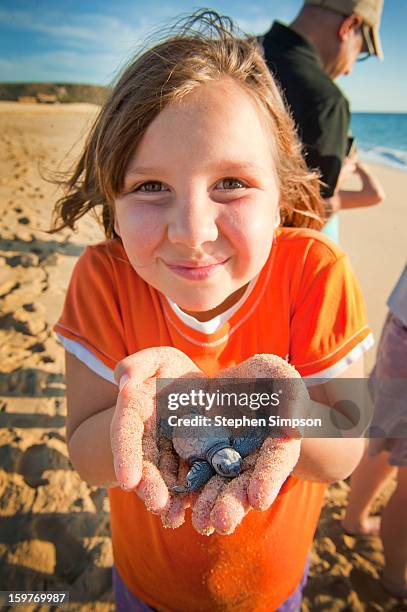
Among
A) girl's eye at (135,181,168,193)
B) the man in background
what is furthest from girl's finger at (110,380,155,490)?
the man in background

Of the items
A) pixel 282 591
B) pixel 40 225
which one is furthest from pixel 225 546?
pixel 40 225

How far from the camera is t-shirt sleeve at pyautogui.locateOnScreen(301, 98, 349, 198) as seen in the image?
2088 millimetres

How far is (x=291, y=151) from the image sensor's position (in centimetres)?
135

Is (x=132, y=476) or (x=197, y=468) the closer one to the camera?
(x=132, y=476)

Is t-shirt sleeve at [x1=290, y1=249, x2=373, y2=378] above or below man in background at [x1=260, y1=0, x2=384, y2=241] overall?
below

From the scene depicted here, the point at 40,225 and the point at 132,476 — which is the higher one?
the point at 132,476

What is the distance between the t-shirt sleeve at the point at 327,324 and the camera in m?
1.17

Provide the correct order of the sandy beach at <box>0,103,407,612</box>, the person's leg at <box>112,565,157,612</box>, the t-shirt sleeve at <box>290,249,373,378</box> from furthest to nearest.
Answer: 1. the sandy beach at <box>0,103,407,612</box>
2. the person's leg at <box>112,565,157,612</box>
3. the t-shirt sleeve at <box>290,249,373,378</box>

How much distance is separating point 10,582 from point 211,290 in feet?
5.74

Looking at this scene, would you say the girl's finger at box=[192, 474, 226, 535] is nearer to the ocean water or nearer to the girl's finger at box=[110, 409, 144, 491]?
the girl's finger at box=[110, 409, 144, 491]

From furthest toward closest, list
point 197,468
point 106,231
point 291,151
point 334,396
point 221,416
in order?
point 106,231
point 291,151
point 334,396
point 221,416
point 197,468

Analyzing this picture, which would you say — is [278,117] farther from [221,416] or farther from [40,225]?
[40,225]

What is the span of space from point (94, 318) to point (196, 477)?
55 centimetres

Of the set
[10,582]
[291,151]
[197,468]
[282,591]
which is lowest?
[10,582]
